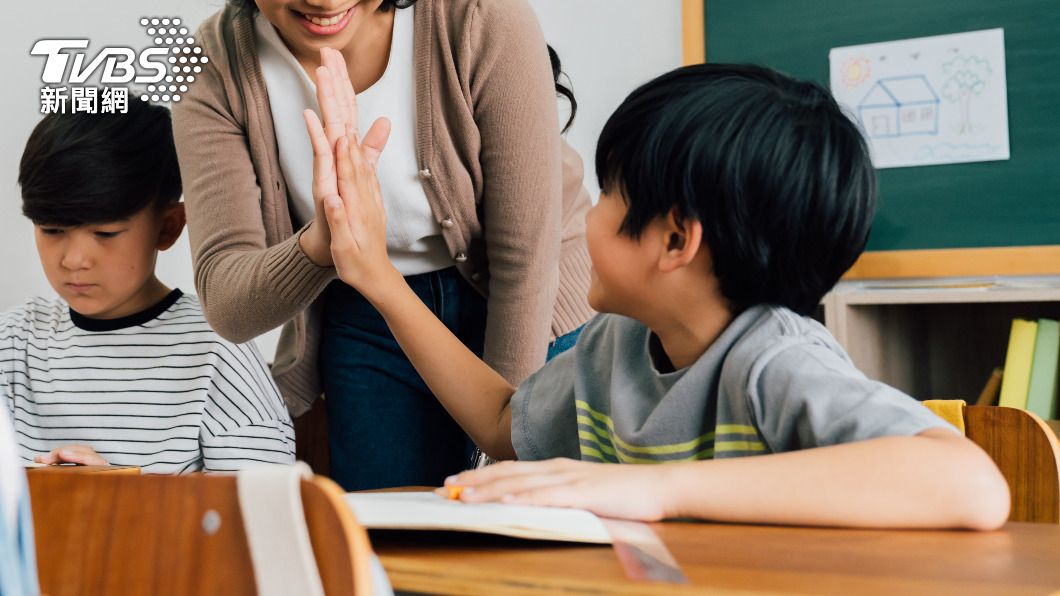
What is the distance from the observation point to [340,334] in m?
1.37

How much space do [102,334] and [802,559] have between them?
1588 millimetres

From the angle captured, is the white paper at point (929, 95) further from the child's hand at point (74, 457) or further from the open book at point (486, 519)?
the open book at point (486, 519)

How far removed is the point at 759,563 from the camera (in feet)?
1.65

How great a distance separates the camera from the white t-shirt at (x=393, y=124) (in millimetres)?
1271

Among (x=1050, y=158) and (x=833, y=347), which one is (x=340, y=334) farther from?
(x=1050, y=158)

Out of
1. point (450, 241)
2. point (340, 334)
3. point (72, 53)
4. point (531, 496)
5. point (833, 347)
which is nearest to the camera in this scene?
point (531, 496)

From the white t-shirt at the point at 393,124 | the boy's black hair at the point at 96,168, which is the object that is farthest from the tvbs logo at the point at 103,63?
the white t-shirt at the point at 393,124

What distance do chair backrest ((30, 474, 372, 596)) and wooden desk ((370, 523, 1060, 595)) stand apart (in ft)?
0.24

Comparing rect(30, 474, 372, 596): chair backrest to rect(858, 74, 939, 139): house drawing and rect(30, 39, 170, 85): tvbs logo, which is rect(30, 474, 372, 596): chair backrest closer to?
rect(30, 39, 170, 85): tvbs logo

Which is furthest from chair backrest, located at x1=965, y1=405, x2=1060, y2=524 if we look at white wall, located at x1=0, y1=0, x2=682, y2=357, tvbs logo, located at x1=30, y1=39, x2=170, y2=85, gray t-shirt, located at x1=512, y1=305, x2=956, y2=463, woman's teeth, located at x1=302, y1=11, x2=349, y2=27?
tvbs logo, located at x1=30, y1=39, x2=170, y2=85

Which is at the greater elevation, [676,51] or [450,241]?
[676,51]

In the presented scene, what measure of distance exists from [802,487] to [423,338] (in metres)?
0.51

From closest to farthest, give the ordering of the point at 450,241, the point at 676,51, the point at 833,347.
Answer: the point at 833,347 → the point at 450,241 → the point at 676,51

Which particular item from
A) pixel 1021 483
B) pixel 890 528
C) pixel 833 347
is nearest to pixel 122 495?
pixel 890 528
